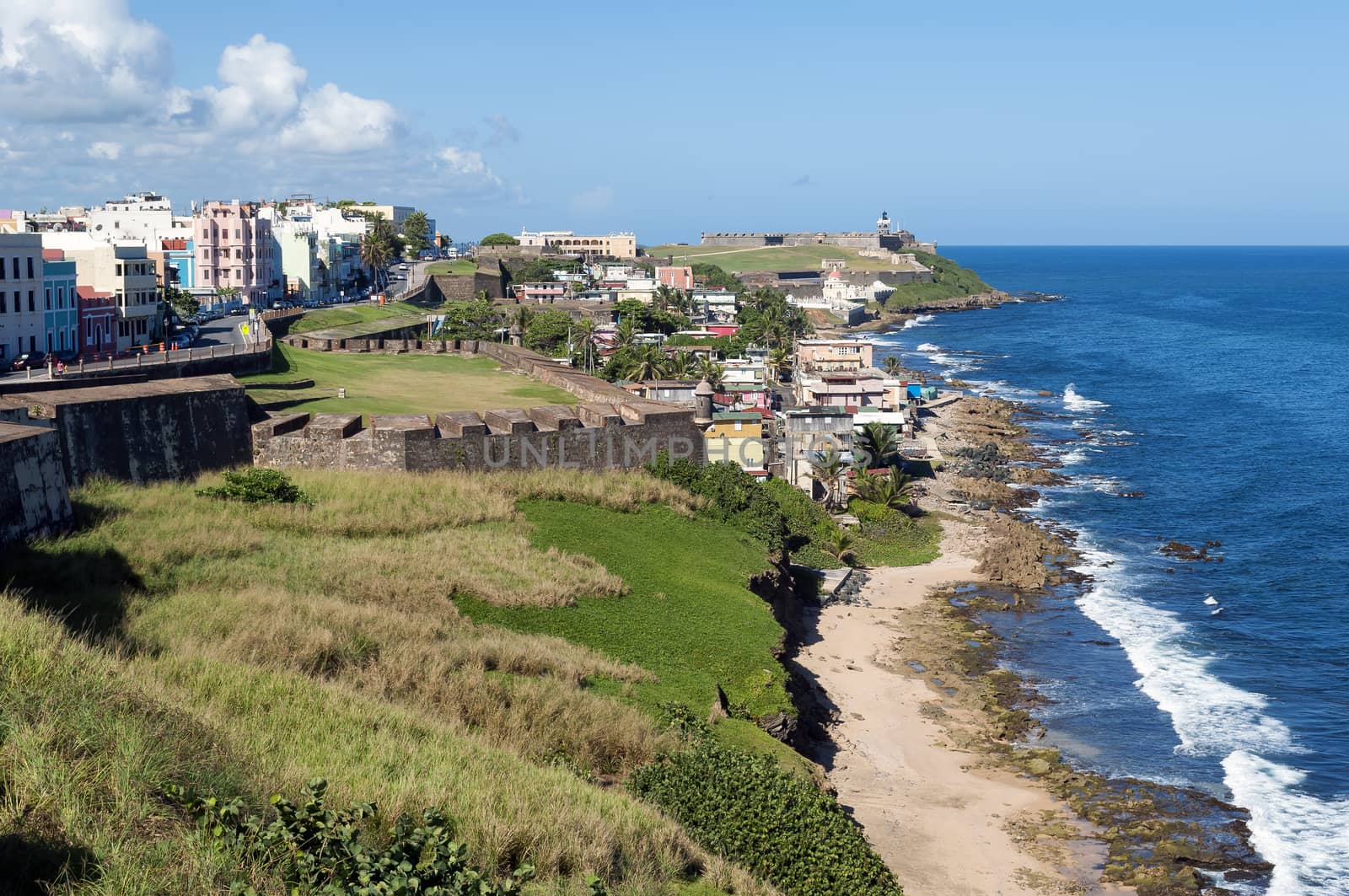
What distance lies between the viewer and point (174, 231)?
73.7 meters

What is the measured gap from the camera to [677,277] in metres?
119

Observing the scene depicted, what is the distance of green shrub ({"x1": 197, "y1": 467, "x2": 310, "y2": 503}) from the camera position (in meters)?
21.3

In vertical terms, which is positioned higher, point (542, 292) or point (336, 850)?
point (542, 292)

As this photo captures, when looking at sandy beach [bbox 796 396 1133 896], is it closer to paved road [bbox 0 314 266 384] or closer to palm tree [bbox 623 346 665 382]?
paved road [bbox 0 314 266 384]

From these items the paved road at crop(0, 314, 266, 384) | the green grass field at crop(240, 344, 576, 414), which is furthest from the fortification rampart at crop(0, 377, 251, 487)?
the paved road at crop(0, 314, 266, 384)

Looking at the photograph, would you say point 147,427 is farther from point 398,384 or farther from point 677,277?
point 677,277

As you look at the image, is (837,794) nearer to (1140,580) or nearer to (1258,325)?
(1140,580)

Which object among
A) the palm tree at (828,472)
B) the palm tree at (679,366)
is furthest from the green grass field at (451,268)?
the palm tree at (828,472)

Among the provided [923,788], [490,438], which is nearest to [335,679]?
[923,788]

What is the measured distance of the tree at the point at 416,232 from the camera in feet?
390

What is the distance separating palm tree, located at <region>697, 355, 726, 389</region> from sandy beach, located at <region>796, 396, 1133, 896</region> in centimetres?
2775

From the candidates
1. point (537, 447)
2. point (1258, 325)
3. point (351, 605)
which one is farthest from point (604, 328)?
point (1258, 325)

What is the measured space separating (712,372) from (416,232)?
68.6m

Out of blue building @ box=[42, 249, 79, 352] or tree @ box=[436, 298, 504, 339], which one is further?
tree @ box=[436, 298, 504, 339]
